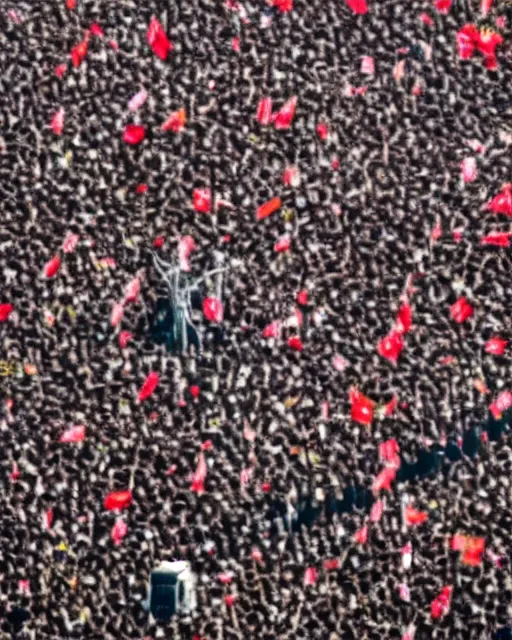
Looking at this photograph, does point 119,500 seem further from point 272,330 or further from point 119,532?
point 272,330

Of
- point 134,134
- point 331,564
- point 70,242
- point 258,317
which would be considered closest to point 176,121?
point 134,134

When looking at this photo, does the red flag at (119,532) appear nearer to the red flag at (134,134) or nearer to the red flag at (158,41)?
the red flag at (134,134)

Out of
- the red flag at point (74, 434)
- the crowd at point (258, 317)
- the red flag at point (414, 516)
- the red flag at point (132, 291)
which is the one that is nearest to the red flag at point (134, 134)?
the crowd at point (258, 317)

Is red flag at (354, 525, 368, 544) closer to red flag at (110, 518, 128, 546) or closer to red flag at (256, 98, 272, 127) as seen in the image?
red flag at (110, 518, 128, 546)

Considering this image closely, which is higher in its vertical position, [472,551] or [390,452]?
[390,452]

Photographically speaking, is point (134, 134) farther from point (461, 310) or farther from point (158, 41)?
point (461, 310)

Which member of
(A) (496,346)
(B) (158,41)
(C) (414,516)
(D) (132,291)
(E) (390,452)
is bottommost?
(C) (414,516)

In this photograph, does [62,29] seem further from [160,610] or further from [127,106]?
[160,610]
